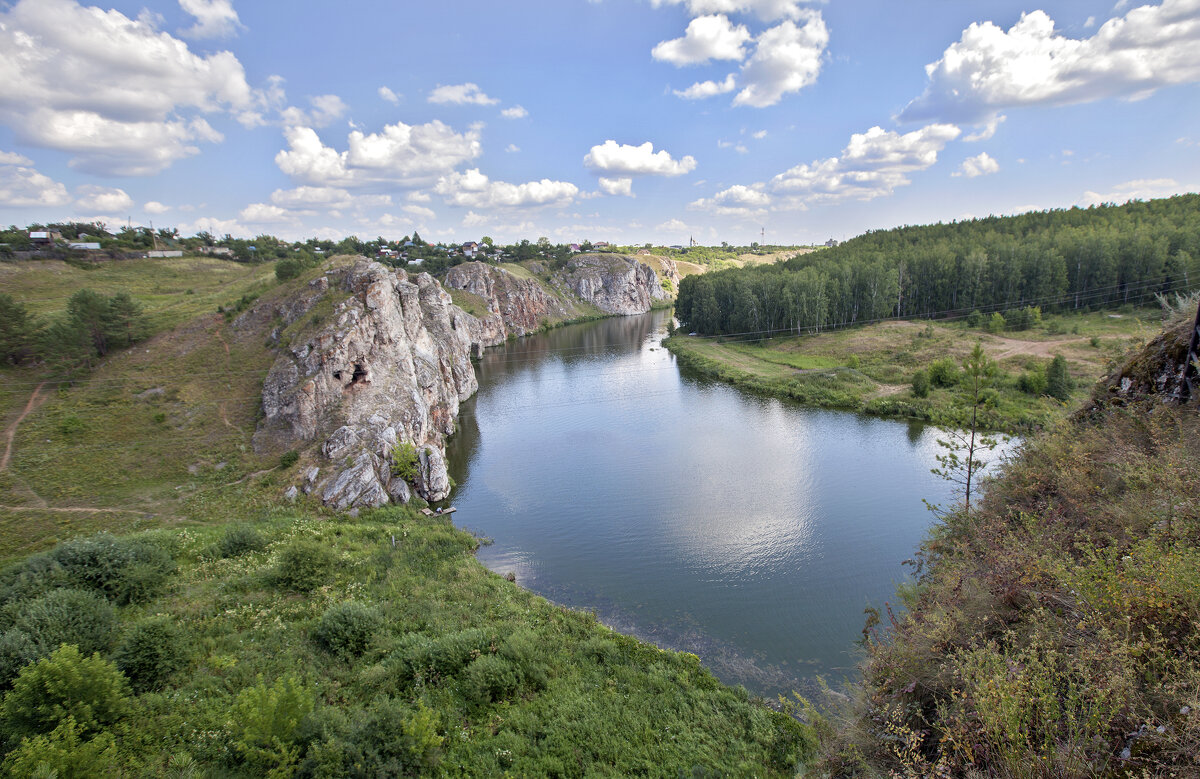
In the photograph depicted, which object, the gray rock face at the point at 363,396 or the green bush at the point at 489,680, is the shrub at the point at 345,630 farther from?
the gray rock face at the point at 363,396

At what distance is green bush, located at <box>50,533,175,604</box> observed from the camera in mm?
15633

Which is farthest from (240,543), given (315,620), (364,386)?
(364,386)

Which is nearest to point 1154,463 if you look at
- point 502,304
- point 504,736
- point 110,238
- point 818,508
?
point 504,736

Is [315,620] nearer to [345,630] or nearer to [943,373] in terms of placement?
[345,630]

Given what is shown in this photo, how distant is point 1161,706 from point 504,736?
12.4 m

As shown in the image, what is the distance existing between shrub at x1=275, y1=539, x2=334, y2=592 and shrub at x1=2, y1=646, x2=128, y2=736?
24.7ft

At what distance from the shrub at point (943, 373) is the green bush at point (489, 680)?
47.8 m

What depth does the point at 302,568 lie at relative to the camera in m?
18.4

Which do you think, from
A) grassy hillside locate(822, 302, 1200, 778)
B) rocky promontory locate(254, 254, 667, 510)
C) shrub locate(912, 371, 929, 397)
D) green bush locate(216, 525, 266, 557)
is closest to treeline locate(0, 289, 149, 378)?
rocky promontory locate(254, 254, 667, 510)

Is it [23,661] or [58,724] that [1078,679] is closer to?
[58,724]

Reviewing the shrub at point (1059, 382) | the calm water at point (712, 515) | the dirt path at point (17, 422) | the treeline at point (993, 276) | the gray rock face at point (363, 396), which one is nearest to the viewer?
the calm water at point (712, 515)

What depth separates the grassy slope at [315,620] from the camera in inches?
461

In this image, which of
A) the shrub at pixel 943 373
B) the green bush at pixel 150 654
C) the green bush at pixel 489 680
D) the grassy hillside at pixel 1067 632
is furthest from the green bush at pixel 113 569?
the shrub at pixel 943 373

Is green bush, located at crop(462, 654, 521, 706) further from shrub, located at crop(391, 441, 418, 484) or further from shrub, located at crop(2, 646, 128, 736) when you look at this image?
shrub, located at crop(391, 441, 418, 484)
